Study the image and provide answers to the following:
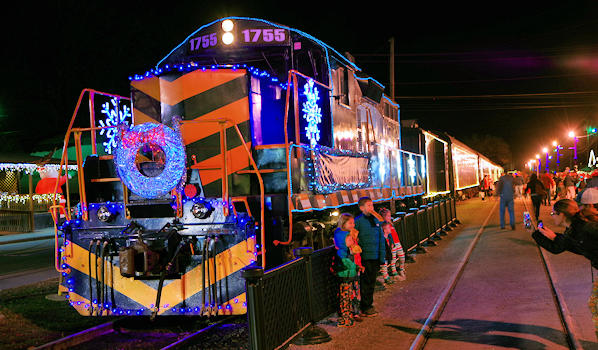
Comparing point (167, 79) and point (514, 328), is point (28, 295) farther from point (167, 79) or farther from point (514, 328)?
point (514, 328)

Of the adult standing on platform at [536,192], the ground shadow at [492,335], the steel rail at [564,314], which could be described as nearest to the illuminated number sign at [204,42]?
the ground shadow at [492,335]

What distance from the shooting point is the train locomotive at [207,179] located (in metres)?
6.34

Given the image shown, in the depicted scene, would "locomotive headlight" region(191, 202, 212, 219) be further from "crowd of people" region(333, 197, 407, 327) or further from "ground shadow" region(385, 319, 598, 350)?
"ground shadow" region(385, 319, 598, 350)

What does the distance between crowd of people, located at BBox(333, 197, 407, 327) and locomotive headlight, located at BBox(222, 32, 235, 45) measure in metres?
3.23

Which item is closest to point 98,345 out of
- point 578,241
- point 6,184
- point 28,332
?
point 28,332

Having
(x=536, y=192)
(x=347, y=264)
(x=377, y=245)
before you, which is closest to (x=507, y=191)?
(x=536, y=192)

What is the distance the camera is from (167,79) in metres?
7.33

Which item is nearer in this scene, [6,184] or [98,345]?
[98,345]

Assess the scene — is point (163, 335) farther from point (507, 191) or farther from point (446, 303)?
point (507, 191)

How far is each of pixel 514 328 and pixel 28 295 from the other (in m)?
8.30

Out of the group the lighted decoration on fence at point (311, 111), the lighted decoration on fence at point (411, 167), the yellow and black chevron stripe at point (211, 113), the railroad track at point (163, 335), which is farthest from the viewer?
the lighted decoration on fence at point (411, 167)

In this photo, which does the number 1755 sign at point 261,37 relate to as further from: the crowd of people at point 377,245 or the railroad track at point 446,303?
the railroad track at point 446,303

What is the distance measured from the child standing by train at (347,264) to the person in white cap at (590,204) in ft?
8.80

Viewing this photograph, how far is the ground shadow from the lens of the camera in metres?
5.73
